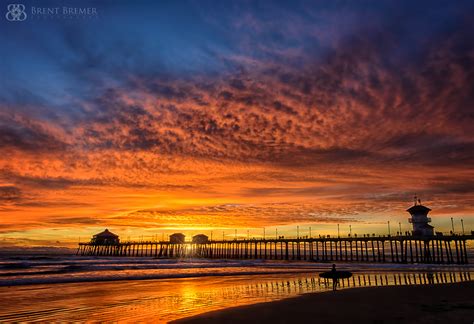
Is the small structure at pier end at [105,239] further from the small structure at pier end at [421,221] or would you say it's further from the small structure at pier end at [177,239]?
the small structure at pier end at [421,221]

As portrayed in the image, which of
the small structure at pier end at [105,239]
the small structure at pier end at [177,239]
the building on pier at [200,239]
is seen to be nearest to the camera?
the building on pier at [200,239]

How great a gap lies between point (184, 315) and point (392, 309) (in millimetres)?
7928

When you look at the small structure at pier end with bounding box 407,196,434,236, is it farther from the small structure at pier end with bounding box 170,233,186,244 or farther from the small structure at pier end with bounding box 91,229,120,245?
the small structure at pier end with bounding box 91,229,120,245

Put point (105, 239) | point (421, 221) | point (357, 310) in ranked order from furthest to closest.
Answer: point (105, 239) < point (421, 221) < point (357, 310)

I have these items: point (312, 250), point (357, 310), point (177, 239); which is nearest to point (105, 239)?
point (177, 239)

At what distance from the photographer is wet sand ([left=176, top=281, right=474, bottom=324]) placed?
11.4 m

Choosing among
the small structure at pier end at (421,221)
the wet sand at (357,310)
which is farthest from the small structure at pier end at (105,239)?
the wet sand at (357,310)

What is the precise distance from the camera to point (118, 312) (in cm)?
1366

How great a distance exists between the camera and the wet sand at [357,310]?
37.5 ft

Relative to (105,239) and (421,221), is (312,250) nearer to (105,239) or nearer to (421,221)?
(421,221)

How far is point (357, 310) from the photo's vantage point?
516 inches

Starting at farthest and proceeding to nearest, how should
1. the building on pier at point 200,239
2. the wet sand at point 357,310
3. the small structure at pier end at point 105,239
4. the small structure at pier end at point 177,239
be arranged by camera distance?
1. the small structure at pier end at point 105,239
2. the small structure at pier end at point 177,239
3. the building on pier at point 200,239
4. the wet sand at point 357,310

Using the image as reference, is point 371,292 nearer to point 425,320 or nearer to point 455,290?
point 455,290

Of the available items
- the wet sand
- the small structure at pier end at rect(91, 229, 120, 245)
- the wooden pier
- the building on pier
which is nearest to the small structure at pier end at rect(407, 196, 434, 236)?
the wooden pier
